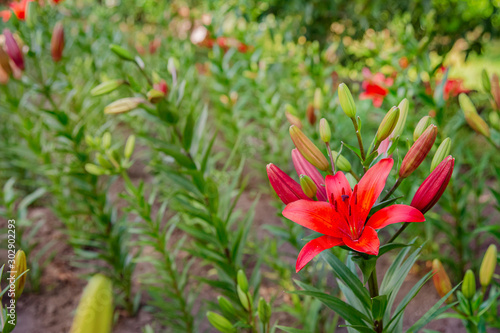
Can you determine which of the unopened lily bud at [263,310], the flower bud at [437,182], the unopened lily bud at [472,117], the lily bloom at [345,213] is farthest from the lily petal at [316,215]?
the unopened lily bud at [472,117]

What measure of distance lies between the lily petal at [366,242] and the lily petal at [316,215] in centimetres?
2

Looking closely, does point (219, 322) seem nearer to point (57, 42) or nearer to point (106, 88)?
point (106, 88)

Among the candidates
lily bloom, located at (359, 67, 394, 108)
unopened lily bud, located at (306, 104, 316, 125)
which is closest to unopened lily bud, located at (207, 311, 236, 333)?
unopened lily bud, located at (306, 104, 316, 125)

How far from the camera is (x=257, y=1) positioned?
89.2 inches

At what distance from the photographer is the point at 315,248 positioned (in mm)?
502

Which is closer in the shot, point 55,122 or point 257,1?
point 55,122

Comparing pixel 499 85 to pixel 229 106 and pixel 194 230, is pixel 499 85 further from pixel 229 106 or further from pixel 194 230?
pixel 229 106

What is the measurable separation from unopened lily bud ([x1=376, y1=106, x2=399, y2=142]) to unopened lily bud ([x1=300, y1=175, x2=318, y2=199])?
0.13 meters

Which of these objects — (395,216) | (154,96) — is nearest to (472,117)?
(395,216)

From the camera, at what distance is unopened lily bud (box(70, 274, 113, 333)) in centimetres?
23

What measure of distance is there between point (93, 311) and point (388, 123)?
474 mm

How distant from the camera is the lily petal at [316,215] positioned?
516mm

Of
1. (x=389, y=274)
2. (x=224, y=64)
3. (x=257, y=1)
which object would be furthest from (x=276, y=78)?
(x=389, y=274)

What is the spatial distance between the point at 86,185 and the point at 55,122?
0.27 meters
